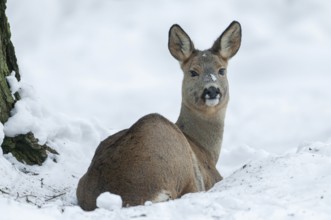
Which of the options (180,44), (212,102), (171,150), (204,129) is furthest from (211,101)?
(171,150)

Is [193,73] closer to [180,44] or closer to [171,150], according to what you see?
[180,44]

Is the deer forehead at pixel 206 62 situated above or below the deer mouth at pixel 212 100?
above

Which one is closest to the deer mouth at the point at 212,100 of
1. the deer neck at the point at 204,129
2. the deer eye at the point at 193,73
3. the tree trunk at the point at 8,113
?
the deer neck at the point at 204,129

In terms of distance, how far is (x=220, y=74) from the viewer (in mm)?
9000

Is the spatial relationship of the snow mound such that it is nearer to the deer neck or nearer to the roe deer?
the roe deer

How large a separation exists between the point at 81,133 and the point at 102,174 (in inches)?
156

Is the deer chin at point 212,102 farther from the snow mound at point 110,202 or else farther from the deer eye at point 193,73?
the snow mound at point 110,202

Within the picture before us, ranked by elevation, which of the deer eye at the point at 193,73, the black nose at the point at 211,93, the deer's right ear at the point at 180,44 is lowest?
the black nose at the point at 211,93

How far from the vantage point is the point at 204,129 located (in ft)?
29.2

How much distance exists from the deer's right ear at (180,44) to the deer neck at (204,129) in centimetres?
81

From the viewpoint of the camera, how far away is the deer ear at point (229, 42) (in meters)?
9.25

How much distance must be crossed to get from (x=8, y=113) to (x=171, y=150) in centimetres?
245

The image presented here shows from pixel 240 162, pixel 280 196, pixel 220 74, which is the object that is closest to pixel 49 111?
pixel 220 74

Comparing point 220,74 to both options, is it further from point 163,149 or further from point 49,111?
point 163,149
